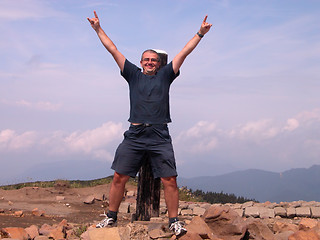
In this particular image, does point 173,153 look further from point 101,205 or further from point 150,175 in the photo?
point 101,205

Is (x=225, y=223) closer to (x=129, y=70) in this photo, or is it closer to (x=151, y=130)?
(x=151, y=130)

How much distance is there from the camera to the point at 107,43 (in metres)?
5.22

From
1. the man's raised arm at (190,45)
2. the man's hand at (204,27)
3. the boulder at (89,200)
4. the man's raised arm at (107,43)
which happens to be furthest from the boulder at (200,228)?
the boulder at (89,200)

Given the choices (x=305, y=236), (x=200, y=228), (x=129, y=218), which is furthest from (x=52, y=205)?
(x=305, y=236)

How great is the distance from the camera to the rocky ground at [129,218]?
491 centimetres

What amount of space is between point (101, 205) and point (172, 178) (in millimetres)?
7414

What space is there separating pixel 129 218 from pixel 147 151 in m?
5.13

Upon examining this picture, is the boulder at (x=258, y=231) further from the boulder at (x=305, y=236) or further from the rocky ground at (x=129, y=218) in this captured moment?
the boulder at (x=305, y=236)

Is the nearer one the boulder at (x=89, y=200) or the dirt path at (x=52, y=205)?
the dirt path at (x=52, y=205)

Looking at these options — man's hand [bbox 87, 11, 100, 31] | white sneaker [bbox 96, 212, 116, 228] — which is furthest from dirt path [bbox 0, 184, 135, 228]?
man's hand [bbox 87, 11, 100, 31]

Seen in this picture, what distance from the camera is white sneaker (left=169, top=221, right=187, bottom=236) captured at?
477cm

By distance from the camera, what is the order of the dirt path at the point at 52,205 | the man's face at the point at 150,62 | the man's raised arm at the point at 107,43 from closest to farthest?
the man's face at the point at 150,62 < the man's raised arm at the point at 107,43 < the dirt path at the point at 52,205

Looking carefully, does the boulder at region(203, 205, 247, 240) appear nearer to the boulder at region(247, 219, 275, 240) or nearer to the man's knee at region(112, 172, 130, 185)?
the boulder at region(247, 219, 275, 240)

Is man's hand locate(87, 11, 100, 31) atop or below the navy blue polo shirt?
atop
